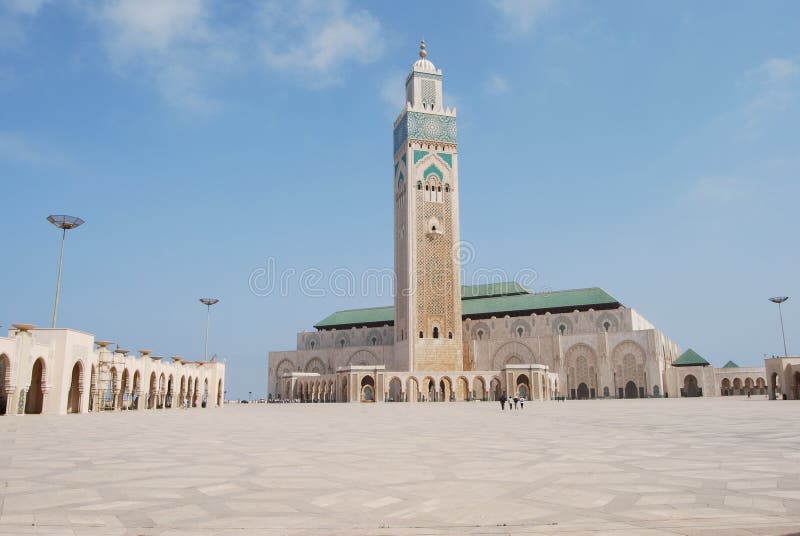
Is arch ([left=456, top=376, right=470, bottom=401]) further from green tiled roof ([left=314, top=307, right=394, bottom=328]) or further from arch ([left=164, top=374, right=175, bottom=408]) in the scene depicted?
arch ([left=164, top=374, right=175, bottom=408])

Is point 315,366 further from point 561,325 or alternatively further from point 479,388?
point 561,325

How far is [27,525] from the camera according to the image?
3.96 meters

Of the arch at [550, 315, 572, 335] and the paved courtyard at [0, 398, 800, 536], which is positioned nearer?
the paved courtyard at [0, 398, 800, 536]

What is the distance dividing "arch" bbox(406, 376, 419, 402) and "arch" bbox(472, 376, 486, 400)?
169 inches

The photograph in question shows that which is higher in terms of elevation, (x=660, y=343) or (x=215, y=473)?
(x=660, y=343)

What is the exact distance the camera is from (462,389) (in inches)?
1864

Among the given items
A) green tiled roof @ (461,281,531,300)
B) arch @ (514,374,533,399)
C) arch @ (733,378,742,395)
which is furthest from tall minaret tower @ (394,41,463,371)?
arch @ (733,378,742,395)

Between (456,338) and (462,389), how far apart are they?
4.20 meters

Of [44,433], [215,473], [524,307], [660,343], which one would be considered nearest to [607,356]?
[660,343]

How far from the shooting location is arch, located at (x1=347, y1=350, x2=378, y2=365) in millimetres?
59500

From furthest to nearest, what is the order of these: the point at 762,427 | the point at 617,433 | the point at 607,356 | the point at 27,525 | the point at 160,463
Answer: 1. the point at 607,356
2. the point at 762,427
3. the point at 617,433
4. the point at 160,463
5. the point at 27,525

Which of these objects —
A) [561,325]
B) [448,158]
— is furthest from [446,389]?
[448,158]

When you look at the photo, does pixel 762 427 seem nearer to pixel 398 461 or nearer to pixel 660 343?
pixel 398 461

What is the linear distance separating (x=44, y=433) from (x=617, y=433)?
34.8 ft
